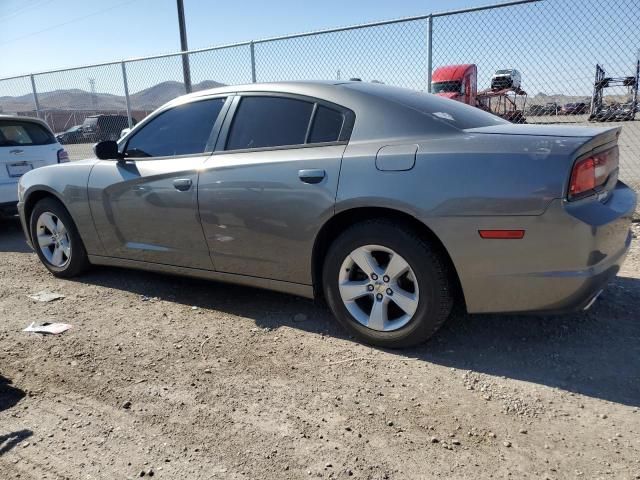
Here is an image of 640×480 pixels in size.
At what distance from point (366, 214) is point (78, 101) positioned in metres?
16.4

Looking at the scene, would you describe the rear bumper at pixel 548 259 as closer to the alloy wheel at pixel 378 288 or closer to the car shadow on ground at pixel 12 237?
the alloy wheel at pixel 378 288

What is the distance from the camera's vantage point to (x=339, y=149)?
10.2 feet

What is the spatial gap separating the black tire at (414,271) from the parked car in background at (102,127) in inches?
444

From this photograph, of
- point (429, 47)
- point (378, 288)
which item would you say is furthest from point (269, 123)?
point (429, 47)

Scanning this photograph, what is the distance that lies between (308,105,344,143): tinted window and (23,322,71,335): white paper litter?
2.24m

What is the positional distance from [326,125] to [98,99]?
1449 cm

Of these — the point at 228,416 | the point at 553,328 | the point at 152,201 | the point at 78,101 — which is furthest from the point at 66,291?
the point at 78,101

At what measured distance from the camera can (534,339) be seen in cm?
318

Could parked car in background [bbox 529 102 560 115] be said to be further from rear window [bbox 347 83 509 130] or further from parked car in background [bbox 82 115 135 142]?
parked car in background [bbox 82 115 135 142]

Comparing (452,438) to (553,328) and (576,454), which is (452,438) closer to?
(576,454)

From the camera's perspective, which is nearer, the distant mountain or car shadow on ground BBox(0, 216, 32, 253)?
car shadow on ground BBox(0, 216, 32, 253)

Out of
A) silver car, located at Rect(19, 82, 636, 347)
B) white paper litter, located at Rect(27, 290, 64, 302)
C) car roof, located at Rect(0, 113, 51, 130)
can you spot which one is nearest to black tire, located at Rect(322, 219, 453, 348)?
silver car, located at Rect(19, 82, 636, 347)

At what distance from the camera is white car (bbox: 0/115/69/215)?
22.1 feet

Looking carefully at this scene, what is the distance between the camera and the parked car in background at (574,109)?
6.59 meters
